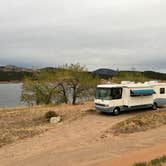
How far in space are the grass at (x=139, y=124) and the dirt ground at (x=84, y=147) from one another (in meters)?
0.63

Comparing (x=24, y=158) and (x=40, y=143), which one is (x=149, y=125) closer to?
(x=40, y=143)

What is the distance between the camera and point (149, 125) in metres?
20.4

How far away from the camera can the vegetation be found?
45312mm

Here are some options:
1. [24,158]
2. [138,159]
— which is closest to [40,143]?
[24,158]

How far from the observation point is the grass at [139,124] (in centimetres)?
1917

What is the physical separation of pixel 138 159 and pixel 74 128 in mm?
8935

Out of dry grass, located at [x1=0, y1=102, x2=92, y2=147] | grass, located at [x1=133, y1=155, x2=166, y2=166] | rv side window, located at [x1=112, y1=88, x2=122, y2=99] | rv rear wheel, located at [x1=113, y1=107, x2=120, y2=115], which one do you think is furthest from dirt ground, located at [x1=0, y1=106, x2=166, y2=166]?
rv side window, located at [x1=112, y1=88, x2=122, y2=99]

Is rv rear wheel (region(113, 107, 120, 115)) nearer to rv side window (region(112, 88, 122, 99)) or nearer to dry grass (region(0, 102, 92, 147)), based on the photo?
rv side window (region(112, 88, 122, 99))

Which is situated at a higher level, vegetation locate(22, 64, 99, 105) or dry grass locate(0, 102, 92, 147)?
vegetation locate(22, 64, 99, 105)

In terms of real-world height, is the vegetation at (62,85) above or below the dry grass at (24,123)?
above

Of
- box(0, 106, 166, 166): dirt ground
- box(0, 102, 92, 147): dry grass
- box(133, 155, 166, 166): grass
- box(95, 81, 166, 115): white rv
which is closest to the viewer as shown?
box(133, 155, 166, 166): grass

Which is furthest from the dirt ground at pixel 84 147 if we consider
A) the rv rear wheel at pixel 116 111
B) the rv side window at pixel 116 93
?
the rv side window at pixel 116 93

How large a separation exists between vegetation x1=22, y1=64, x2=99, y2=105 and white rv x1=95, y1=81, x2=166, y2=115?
19.0 meters

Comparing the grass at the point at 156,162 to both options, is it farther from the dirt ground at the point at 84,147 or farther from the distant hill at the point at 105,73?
the distant hill at the point at 105,73
